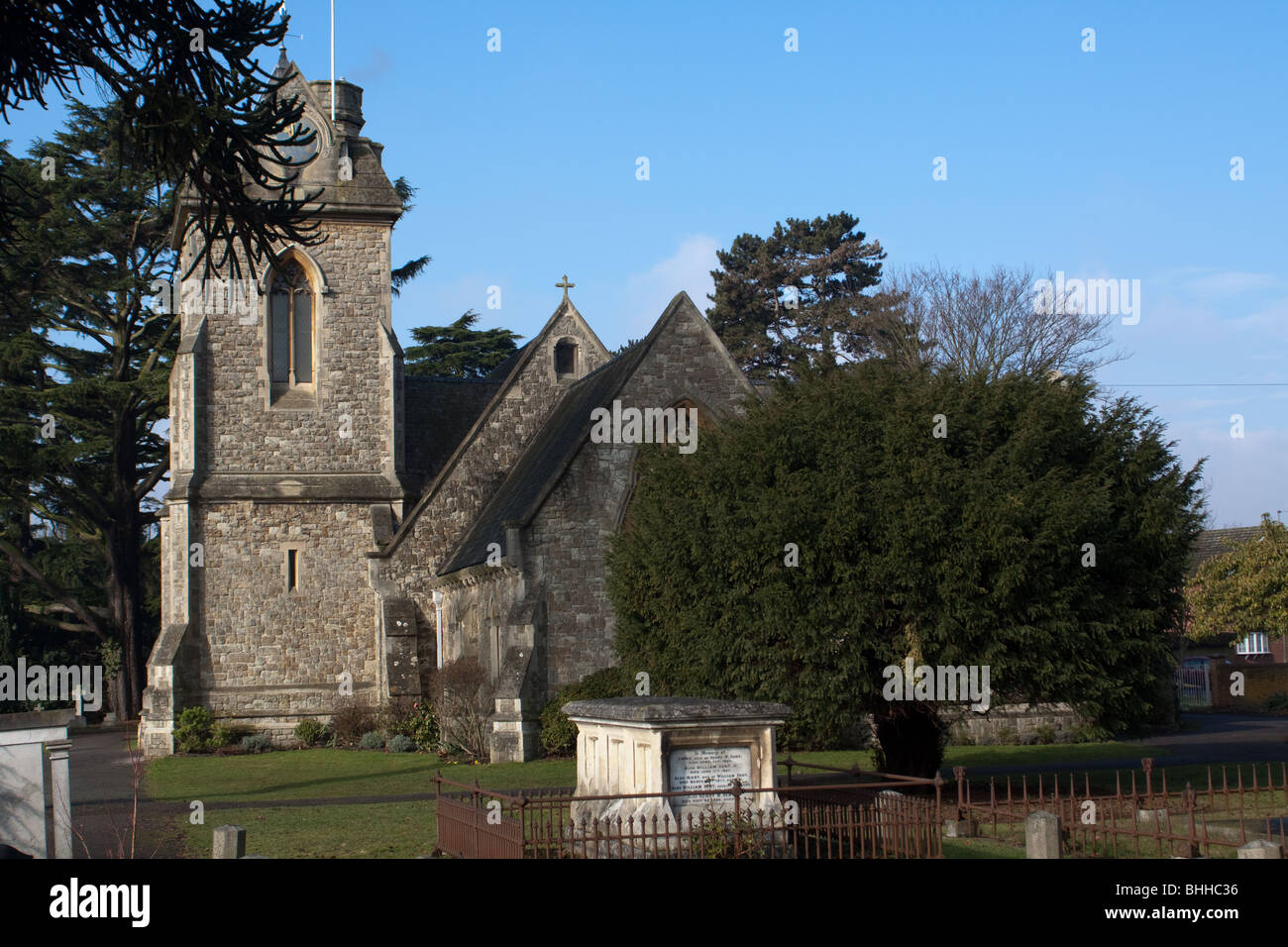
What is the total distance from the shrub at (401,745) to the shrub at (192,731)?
4.31 meters

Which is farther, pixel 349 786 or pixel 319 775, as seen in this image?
pixel 319 775

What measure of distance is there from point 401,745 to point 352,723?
7.36ft

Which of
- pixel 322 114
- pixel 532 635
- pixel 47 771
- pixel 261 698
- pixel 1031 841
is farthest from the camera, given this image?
pixel 322 114

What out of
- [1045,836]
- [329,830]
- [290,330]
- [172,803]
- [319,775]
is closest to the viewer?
[1045,836]

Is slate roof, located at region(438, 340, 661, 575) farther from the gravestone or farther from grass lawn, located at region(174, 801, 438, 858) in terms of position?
the gravestone

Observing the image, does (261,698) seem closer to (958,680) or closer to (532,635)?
(532,635)

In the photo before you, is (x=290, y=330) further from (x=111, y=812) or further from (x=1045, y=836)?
(x=1045, y=836)

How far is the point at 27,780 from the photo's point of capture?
10.7m

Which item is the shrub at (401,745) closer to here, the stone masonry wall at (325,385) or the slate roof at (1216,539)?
the stone masonry wall at (325,385)

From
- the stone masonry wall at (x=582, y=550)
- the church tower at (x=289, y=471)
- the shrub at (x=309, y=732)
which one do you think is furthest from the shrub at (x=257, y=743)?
the stone masonry wall at (x=582, y=550)

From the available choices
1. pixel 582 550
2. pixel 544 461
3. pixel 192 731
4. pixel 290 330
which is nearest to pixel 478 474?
pixel 544 461

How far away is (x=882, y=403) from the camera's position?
1614cm

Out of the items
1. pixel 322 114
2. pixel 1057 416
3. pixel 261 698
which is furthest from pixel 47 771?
pixel 322 114
